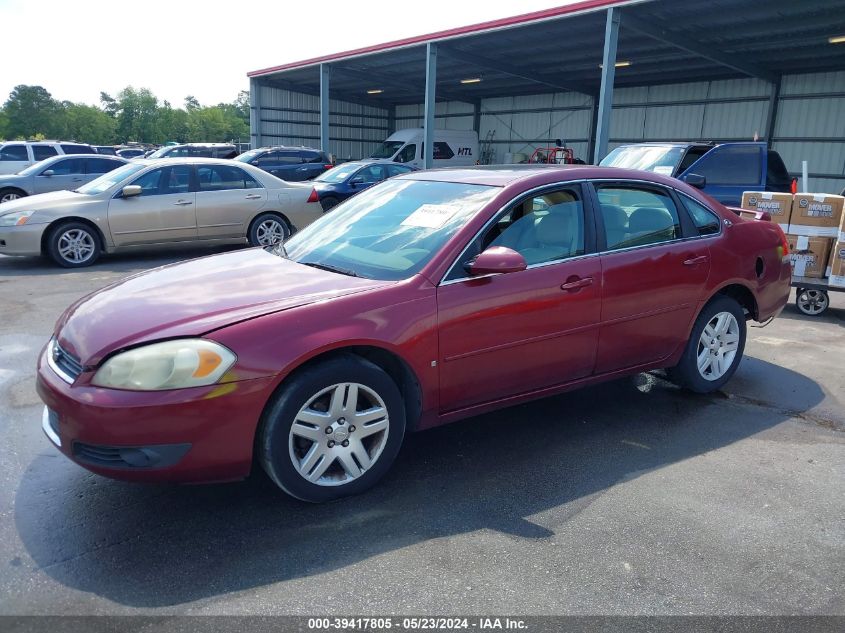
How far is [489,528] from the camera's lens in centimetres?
299

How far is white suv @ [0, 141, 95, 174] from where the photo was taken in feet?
58.0

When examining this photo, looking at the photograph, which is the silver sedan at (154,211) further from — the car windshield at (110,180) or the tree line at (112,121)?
the tree line at (112,121)

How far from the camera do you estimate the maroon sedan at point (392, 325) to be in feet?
9.20

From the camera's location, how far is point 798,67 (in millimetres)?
19406

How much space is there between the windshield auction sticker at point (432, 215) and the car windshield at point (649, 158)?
6958 millimetres

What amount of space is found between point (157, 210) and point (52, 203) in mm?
1330

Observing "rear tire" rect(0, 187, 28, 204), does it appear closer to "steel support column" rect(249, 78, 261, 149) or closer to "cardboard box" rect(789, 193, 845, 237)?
"cardboard box" rect(789, 193, 845, 237)

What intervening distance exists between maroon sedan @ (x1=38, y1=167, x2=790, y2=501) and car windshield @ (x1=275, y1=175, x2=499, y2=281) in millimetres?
14

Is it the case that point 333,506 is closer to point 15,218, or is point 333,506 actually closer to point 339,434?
point 339,434

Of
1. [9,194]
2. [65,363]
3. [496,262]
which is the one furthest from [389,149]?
[65,363]

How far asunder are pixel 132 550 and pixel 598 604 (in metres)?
1.88

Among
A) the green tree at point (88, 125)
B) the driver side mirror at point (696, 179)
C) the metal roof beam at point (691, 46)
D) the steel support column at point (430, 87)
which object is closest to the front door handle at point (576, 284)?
the driver side mirror at point (696, 179)

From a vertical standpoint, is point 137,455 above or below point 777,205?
below

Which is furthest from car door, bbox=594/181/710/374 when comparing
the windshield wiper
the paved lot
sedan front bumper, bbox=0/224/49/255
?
sedan front bumper, bbox=0/224/49/255
